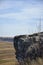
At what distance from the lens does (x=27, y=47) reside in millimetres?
3092

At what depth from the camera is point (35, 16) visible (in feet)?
11.3

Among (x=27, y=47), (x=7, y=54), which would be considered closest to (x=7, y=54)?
(x=7, y=54)

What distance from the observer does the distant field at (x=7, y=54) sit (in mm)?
3208

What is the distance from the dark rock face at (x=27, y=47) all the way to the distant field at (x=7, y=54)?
0.31 feet

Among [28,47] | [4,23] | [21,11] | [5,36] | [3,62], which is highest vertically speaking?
[21,11]

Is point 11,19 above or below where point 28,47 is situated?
above

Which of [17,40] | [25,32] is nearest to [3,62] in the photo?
[17,40]

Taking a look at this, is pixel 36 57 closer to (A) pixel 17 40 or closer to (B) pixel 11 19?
(A) pixel 17 40

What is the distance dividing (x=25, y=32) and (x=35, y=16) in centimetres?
39

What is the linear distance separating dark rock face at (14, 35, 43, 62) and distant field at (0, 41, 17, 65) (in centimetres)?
10

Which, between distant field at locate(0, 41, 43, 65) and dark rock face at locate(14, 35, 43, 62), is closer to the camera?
dark rock face at locate(14, 35, 43, 62)

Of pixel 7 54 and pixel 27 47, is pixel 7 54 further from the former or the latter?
pixel 27 47

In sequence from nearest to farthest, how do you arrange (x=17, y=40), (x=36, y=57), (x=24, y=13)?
(x=36, y=57), (x=17, y=40), (x=24, y=13)

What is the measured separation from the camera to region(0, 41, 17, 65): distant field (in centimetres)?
321
